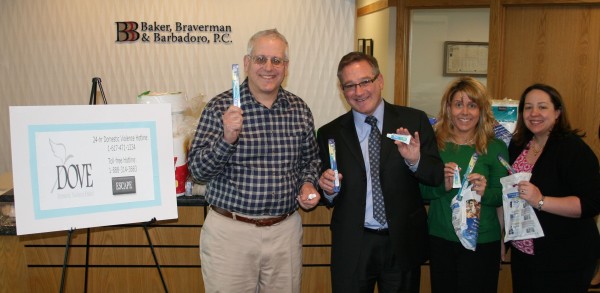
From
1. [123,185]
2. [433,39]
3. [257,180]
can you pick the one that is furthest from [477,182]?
[433,39]

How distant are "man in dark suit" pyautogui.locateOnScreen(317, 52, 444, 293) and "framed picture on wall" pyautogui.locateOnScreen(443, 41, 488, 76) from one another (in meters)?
4.37

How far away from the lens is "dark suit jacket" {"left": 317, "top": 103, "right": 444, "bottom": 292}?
2207 millimetres

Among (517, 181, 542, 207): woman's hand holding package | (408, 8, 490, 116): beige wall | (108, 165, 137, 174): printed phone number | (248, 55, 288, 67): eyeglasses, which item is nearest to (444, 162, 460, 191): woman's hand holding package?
(517, 181, 542, 207): woman's hand holding package

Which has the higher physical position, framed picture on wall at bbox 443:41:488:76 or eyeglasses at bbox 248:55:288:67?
framed picture on wall at bbox 443:41:488:76

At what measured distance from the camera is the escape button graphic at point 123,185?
224 centimetres

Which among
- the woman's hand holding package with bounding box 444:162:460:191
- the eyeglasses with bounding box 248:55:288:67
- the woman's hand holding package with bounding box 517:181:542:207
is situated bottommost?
the woman's hand holding package with bounding box 517:181:542:207

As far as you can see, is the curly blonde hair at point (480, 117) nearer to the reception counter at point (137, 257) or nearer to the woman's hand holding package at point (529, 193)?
the woman's hand holding package at point (529, 193)

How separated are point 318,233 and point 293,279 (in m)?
0.64

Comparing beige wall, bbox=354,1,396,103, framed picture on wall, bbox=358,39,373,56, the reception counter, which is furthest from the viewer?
framed picture on wall, bbox=358,39,373,56

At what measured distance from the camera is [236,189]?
2211 millimetres

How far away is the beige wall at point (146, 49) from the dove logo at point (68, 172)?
10.6ft

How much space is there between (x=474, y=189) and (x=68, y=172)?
182 cm

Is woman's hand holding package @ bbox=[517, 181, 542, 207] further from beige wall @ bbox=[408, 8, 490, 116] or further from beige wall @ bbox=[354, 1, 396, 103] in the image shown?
beige wall @ bbox=[408, 8, 490, 116]

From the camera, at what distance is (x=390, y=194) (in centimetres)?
221
